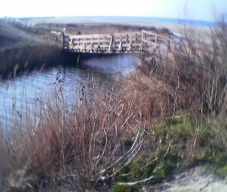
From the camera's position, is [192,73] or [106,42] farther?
[106,42]

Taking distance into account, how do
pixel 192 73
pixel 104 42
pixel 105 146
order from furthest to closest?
pixel 104 42, pixel 192 73, pixel 105 146

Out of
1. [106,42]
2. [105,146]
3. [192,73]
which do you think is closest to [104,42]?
[106,42]

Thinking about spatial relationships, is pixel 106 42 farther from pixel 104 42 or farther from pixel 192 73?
pixel 192 73

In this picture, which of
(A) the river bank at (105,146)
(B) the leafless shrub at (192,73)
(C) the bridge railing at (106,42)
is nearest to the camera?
(A) the river bank at (105,146)

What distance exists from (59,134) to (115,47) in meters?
19.7

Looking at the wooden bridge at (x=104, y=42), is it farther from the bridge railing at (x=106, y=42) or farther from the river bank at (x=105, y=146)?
the river bank at (x=105, y=146)

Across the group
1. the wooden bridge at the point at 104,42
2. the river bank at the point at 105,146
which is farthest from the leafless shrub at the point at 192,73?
the wooden bridge at the point at 104,42

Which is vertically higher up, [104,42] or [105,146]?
[104,42]

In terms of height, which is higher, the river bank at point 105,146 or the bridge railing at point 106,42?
the bridge railing at point 106,42

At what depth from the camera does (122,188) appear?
6.23m

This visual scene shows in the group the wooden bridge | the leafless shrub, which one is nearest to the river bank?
the leafless shrub

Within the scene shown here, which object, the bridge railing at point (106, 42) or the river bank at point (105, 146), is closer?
the river bank at point (105, 146)

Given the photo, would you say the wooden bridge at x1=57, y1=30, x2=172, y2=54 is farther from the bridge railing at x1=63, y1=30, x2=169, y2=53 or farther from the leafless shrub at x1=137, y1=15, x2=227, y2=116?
the leafless shrub at x1=137, y1=15, x2=227, y2=116

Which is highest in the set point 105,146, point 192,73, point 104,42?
point 192,73
